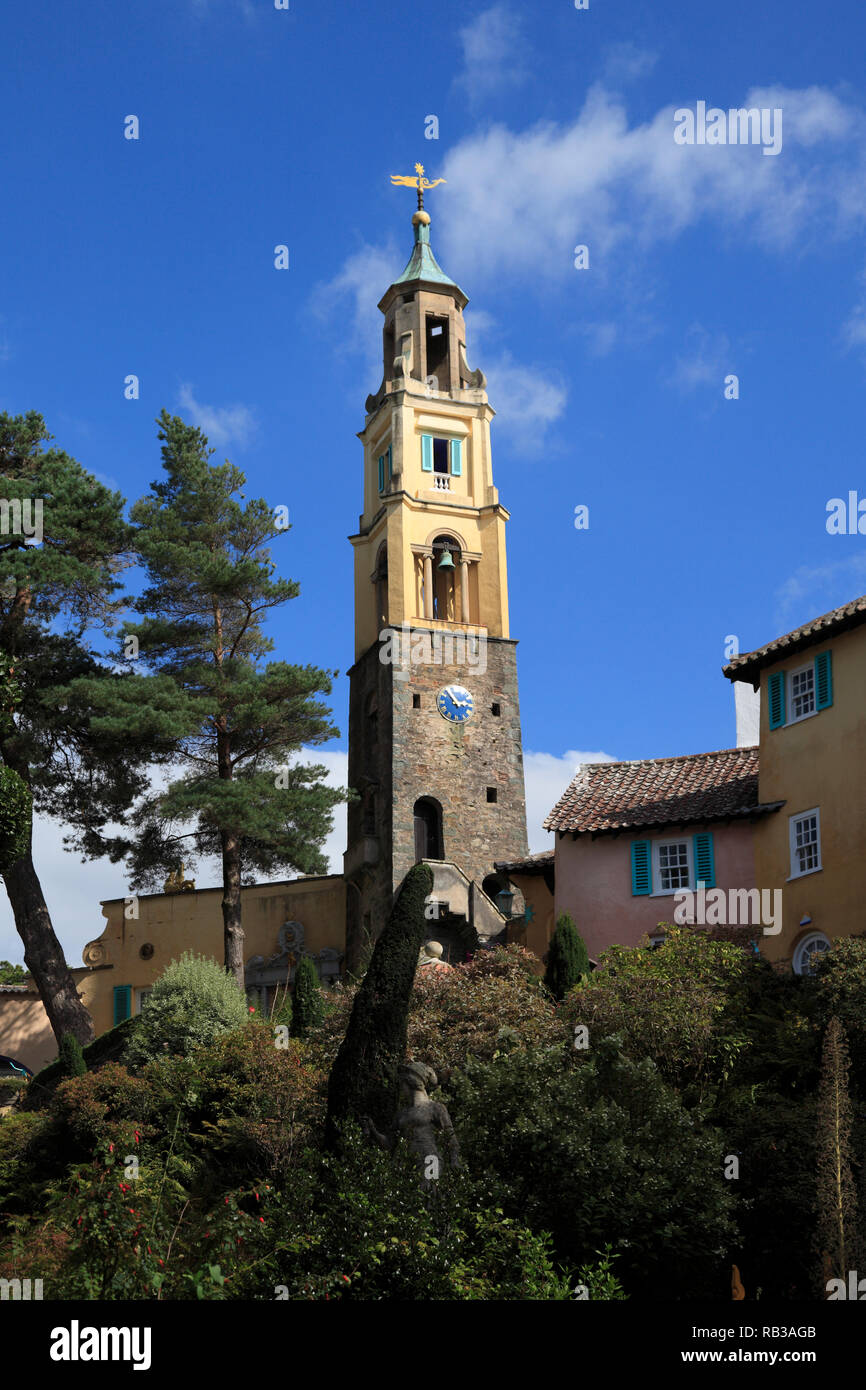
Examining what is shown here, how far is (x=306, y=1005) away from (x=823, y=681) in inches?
501

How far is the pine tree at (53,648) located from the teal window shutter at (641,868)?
13.1 metres

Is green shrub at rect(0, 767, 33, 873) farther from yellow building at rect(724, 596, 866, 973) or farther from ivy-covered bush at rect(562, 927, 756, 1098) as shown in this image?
yellow building at rect(724, 596, 866, 973)

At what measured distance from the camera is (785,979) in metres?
26.1

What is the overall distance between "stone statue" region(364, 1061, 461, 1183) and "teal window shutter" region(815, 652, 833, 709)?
14.7 m

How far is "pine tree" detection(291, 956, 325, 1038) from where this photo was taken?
31.1 metres

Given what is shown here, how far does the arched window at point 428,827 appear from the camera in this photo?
46875mm

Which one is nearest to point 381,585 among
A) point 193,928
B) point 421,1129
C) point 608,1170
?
point 193,928

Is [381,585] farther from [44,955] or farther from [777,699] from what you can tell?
[777,699]

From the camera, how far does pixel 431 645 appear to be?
49750mm

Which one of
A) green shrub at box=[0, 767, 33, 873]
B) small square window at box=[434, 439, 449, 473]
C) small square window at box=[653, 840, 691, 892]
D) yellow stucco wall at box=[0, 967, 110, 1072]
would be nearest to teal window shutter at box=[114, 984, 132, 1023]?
yellow stucco wall at box=[0, 967, 110, 1072]

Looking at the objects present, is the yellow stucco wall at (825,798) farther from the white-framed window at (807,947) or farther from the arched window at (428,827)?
the arched window at (428,827)

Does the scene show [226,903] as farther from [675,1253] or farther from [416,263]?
[416,263]
